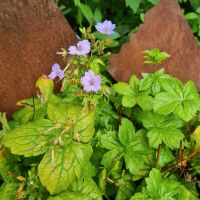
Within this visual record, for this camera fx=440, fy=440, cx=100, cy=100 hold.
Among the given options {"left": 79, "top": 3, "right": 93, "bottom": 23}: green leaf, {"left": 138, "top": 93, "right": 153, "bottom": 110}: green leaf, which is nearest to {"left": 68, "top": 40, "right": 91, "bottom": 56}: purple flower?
{"left": 138, "top": 93, "right": 153, "bottom": 110}: green leaf

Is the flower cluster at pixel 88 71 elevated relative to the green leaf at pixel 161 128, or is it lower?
elevated

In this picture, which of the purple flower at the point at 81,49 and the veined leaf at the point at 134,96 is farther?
the veined leaf at the point at 134,96

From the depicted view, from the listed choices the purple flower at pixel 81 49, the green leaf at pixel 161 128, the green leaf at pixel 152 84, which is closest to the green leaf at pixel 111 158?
the green leaf at pixel 161 128

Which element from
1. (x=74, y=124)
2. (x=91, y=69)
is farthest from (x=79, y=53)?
(x=74, y=124)

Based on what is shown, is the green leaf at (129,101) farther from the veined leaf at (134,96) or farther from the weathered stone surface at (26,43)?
the weathered stone surface at (26,43)

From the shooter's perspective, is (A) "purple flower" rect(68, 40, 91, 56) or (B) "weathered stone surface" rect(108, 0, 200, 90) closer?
(A) "purple flower" rect(68, 40, 91, 56)

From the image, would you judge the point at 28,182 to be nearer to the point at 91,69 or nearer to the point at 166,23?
the point at 91,69

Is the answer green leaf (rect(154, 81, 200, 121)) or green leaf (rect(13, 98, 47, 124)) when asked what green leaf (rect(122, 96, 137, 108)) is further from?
green leaf (rect(13, 98, 47, 124))

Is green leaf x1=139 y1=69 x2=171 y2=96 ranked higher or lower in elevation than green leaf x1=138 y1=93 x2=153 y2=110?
higher
